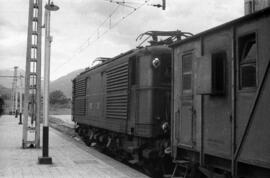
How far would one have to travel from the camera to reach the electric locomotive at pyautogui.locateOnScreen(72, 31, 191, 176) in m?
10.1

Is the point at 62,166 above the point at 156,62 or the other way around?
the other way around

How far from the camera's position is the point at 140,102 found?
10641mm

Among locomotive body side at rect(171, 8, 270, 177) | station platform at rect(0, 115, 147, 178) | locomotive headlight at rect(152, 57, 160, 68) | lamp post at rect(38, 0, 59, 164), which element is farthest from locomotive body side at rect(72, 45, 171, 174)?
lamp post at rect(38, 0, 59, 164)

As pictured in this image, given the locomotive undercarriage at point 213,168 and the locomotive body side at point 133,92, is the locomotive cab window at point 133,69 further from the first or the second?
the locomotive undercarriage at point 213,168

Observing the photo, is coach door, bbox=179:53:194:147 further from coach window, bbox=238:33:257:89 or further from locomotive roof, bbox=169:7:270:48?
coach window, bbox=238:33:257:89

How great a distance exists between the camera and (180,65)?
8445 mm

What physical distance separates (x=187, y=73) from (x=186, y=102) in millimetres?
565

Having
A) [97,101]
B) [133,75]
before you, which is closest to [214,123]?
[133,75]

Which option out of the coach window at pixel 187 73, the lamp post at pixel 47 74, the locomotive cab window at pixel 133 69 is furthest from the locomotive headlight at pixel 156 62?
the lamp post at pixel 47 74

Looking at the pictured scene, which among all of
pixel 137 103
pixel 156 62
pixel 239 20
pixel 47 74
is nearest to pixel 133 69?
pixel 137 103

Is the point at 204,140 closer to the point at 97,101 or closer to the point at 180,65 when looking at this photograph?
the point at 180,65

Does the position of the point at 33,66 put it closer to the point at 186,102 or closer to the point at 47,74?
the point at 47,74

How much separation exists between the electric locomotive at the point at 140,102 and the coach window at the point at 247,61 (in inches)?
149

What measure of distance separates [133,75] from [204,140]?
454cm
